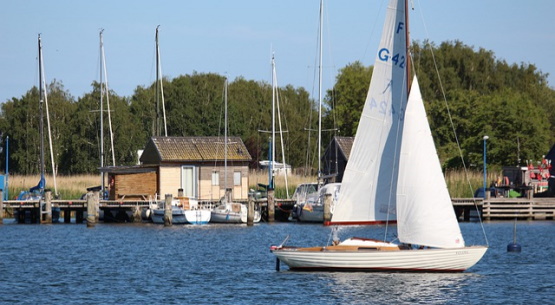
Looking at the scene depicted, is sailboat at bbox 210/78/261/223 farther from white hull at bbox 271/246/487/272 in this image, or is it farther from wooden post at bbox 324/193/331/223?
white hull at bbox 271/246/487/272

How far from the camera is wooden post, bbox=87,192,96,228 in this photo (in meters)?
68.0

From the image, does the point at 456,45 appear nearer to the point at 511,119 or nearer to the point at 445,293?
the point at 511,119

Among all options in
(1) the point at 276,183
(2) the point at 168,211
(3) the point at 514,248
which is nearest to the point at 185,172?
(2) the point at 168,211

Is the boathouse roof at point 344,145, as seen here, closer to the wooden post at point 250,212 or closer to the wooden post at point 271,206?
the wooden post at point 271,206

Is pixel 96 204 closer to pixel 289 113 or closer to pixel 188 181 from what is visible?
pixel 188 181

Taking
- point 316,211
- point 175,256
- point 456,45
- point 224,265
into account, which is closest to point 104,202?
point 316,211

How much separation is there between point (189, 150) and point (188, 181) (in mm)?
2231

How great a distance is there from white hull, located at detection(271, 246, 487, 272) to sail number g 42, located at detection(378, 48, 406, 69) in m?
6.45

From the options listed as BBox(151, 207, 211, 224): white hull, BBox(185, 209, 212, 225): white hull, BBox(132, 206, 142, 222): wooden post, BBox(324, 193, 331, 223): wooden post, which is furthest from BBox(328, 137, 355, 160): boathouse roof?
BBox(132, 206, 142, 222): wooden post

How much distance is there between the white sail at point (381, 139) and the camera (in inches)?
1454

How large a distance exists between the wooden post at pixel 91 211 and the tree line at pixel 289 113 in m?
35.2

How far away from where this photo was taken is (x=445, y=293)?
3544 centimetres

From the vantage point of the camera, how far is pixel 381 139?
37.7 metres

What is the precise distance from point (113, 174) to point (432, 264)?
137 feet
